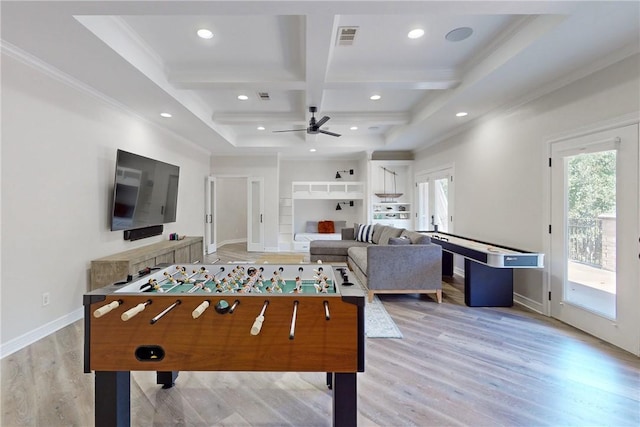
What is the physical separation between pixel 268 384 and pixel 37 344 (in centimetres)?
224

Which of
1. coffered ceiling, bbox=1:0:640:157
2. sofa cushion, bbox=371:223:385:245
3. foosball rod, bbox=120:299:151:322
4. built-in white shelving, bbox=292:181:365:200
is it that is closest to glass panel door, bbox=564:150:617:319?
coffered ceiling, bbox=1:0:640:157

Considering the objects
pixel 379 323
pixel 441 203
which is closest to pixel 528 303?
pixel 379 323

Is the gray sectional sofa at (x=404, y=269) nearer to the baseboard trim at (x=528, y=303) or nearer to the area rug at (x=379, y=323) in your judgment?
the area rug at (x=379, y=323)

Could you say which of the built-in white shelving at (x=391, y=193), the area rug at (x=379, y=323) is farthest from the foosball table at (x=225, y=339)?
the built-in white shelving at (x=391, y=193)

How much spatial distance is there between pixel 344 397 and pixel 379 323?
183 centimetres

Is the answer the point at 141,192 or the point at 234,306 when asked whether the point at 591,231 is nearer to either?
the point at 234,306

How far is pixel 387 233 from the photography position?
518cm

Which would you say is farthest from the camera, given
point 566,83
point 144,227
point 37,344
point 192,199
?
point 192,199

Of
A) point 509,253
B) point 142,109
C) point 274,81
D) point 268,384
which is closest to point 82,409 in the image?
point 268,384

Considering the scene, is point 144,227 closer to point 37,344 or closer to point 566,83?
point 37,344

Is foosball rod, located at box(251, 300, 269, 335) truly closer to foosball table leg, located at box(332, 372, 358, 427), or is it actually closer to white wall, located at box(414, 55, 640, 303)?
foosball table leg, located at box(332, 372, 358, 427)

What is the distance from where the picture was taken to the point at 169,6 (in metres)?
2.05

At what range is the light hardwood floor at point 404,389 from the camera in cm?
175

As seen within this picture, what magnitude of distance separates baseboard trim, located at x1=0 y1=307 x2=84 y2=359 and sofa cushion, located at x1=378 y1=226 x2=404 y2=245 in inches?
166
